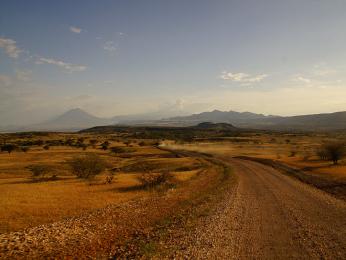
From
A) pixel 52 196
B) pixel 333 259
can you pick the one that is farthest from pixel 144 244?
pixel 52 196

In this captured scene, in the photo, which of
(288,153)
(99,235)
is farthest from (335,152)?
(99,235)

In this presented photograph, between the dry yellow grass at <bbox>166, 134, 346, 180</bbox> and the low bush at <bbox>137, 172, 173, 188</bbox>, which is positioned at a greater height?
the low bush at <bbox>137, 172, 173, 188</bbox>

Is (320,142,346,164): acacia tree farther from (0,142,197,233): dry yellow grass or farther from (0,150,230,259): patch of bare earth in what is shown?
(0,150,230,259): patch of bare earth

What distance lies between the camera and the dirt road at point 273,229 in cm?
1237

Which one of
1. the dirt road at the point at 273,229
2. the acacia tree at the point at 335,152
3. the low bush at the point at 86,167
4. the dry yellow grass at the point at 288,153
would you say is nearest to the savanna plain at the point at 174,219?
the dirt road at the point at 273,229

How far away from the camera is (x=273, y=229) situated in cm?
1537

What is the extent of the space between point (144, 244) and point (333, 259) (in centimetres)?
719

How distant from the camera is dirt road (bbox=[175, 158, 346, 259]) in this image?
12.4 metres

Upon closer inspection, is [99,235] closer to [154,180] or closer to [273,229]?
[273,229]

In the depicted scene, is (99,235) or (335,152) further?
(335,152)

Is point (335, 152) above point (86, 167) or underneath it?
underneath

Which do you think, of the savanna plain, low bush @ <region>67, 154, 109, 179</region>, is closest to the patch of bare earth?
the savanna plain

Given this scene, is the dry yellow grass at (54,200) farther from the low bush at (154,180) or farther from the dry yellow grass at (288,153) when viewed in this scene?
the dry yellow grass at (288,153)

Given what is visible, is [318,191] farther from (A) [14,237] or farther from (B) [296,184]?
(A) [14,237]
